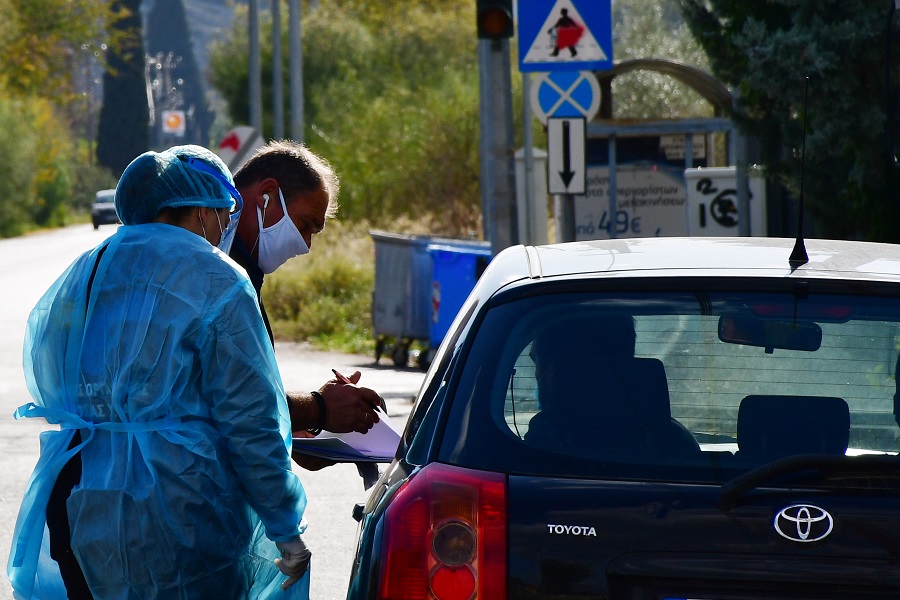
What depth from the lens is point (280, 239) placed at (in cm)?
414

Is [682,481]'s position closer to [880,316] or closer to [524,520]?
[524,520]

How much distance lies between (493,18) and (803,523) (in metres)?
8.70

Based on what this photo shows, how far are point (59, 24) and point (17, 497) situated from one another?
154 feet

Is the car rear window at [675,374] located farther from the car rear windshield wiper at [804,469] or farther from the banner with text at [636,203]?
the banner with text at [636,203]

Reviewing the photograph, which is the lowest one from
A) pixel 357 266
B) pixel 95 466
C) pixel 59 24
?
pixel 357 266

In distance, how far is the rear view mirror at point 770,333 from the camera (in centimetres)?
288

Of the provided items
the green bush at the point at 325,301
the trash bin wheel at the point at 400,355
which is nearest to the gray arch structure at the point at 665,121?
the trash bin wheel at the point at 400,355

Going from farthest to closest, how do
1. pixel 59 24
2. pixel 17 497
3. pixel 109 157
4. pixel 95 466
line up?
pixel 109 157 → pixel 59 24 → pixel 17 497 → pixel 95 466

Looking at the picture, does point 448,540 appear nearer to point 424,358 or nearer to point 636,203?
point 424,358

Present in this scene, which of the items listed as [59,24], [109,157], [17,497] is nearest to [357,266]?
[17,497]

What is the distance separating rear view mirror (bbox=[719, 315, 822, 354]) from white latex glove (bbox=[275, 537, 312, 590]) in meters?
1.16

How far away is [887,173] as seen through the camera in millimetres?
9711

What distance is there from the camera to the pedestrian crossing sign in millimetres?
11148

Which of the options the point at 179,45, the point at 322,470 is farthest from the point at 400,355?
the point at 179,45
